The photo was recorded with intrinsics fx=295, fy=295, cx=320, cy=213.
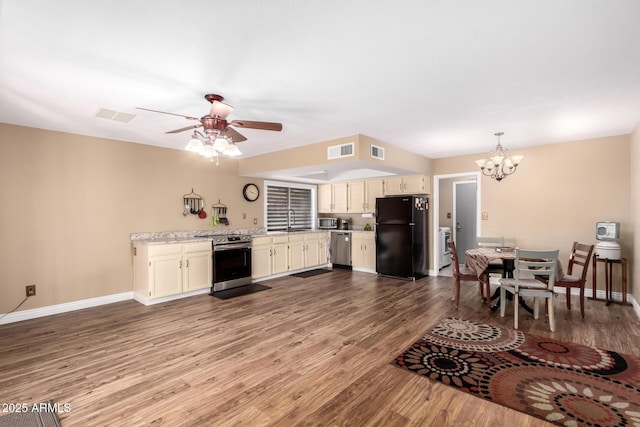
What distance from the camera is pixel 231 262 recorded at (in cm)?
509

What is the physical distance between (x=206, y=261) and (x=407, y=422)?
12.6 feet

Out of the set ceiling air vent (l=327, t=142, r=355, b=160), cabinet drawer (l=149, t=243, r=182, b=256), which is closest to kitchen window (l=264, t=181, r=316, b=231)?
cabinet drawer (l=149, t=243, r=182, b=256)

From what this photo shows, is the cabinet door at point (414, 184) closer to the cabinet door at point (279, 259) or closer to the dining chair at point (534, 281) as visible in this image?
the dining chair at point (534, 281)

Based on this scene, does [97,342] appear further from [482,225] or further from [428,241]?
[482,225]

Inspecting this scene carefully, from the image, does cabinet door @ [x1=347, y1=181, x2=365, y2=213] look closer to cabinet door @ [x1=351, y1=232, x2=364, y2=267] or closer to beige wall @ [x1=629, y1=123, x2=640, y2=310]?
cabinet door @ [x1=351, y1=232, x2=364, y2=267]

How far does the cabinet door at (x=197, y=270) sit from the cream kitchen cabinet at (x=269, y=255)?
0.86m

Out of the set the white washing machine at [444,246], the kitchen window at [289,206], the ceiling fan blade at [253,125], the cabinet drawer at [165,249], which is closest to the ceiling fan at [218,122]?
the ceiling fan blade at [253,125]

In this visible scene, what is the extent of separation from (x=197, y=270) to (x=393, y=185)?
13.5 ft

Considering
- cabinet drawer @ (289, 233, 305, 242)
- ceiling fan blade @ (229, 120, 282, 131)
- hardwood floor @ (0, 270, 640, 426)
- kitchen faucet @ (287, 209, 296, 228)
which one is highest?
ceiling fan blade @ (229, 120, 282, 131)

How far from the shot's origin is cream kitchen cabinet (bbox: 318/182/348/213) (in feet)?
A: 22.7

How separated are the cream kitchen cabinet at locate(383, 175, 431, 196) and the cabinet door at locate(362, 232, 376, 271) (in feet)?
3.26

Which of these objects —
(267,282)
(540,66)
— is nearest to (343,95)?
(540,66)

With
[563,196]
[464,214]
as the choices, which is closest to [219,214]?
[464,214]

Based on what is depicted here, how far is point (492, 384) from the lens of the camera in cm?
225
